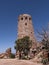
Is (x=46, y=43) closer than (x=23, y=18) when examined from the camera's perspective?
Yes

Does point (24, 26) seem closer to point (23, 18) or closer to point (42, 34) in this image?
point (23, 18)

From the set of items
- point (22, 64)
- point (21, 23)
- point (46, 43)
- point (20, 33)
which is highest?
point (21, 23)

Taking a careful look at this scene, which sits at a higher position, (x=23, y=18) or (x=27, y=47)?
(x=23, y=18)

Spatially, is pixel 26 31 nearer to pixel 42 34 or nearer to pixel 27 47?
pixel 27 47

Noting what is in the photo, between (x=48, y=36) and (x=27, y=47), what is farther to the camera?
(x=27, y=47)

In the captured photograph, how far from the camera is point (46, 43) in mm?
33312

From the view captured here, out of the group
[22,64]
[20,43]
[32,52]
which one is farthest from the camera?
[32,52]

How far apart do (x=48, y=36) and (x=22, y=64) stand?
34.4 feet

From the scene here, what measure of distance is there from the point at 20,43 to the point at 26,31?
75.2 ft

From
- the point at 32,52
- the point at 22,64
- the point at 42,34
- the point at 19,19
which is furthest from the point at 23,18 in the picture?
the point at 22,64

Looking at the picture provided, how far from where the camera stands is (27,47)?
48.2m

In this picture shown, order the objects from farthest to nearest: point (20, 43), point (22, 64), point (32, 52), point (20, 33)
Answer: point (20, 33) → point (32, 52) → point (20, 43) → point (22, 64)

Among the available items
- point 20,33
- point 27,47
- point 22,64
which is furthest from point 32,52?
point 22,64

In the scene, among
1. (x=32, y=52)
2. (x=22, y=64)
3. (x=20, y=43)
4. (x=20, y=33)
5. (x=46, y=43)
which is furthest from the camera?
(x=20, y=33)
